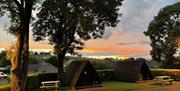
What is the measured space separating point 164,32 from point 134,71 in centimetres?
2756

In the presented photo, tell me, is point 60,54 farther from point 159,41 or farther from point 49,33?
point 159,41

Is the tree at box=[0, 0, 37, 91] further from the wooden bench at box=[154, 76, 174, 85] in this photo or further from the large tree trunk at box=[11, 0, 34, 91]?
the wooden bench at box=[154, 76, 174, 85]

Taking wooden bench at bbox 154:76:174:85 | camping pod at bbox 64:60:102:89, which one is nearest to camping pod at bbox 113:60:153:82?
wooden bench at bbox 154:76:174:85

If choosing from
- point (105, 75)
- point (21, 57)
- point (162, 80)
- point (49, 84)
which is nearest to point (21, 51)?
point (21, 57)

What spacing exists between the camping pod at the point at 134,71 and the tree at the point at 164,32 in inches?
845

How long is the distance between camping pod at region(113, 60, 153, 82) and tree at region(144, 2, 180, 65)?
2146cm

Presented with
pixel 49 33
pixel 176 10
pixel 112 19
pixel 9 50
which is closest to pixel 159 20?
pixel 176 10

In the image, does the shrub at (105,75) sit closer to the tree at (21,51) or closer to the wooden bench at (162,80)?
the wooden bench at (162,80)

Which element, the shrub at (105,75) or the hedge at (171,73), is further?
the shrub at (105,75)

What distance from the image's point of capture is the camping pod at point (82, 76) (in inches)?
1596

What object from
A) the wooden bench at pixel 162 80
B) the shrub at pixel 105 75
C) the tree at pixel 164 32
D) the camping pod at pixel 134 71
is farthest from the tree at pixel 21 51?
the tree at pixel 164 32

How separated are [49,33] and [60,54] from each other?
10.7 ft

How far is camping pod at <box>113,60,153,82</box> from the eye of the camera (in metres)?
48.5

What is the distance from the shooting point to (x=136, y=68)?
48719mm
